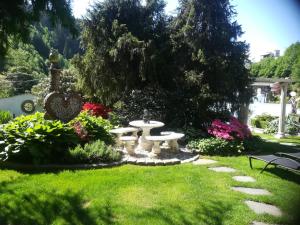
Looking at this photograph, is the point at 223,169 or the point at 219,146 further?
the point at 219,146

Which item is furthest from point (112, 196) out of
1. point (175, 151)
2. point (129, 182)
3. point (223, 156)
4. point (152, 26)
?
point (152, 26)

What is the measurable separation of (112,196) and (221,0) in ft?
27.7

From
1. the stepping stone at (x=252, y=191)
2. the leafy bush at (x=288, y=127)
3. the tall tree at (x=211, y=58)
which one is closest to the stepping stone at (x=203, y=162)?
the stepping stone at (x=252, y=191)

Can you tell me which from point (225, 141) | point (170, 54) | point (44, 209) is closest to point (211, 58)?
point (170, 54)

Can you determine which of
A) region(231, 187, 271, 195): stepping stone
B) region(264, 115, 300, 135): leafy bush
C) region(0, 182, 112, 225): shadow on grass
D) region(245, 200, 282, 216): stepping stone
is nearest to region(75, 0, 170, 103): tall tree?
region(264, 115, 300, 135): leafy bush

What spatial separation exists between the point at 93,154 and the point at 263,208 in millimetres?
3763

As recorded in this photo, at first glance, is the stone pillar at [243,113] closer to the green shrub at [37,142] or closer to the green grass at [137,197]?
the green grass at [137,197]

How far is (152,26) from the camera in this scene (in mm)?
12555

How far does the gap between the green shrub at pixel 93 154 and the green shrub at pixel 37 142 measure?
0.74ft

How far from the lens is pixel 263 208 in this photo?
455 centimetres

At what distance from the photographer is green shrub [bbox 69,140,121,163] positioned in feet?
22.5

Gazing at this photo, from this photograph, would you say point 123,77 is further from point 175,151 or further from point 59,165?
point 59,165

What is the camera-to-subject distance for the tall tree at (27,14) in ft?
10.4

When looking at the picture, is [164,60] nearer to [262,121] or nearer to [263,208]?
[263,208]
